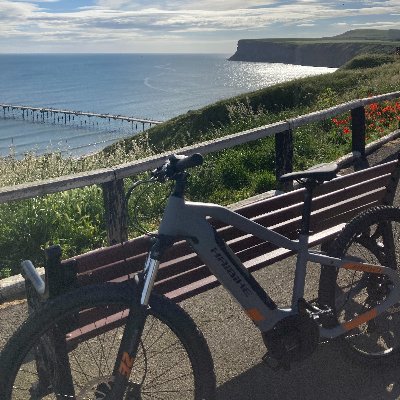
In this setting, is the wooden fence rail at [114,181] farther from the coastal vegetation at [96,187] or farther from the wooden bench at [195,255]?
the coastal vegetation at [96,187]

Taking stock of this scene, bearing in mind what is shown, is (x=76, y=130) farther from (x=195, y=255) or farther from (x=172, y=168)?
(x=172, y=168)

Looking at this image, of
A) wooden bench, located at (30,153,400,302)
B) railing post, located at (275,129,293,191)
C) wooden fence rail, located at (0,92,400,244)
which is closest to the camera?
wooden bench, located at (30,153,400,302)

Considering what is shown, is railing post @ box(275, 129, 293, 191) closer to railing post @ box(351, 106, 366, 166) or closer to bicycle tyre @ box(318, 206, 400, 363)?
railing post @ box(351, 106, 366, 166)

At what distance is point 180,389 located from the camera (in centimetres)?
369

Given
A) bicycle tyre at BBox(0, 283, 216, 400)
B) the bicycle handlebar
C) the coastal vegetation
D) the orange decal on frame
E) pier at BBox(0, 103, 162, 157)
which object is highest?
the bicycle handlebar

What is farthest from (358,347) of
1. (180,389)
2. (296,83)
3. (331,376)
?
(296,83)

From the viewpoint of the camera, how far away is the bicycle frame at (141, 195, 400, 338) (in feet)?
9.25

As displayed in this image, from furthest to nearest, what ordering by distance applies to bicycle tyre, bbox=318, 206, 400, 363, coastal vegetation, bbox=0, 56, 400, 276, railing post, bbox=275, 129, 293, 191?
railing post, bbox=275, 129, 293, 191
coastal vegetation, bbox=0, 56, 400, 276
bicycle tyre, bbox=318, 206, 400, 363

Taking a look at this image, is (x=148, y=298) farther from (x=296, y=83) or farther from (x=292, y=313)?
(x=296, y=83)

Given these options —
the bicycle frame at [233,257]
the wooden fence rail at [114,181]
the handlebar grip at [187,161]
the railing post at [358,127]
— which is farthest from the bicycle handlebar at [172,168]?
the railing post at [358,127]

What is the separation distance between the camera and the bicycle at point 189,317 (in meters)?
2.75

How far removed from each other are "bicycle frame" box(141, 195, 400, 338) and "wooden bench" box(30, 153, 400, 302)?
438mm

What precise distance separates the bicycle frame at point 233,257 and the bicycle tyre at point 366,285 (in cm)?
10

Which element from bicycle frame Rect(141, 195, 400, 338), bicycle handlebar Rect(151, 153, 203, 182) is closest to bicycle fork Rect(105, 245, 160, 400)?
bicycle frame Rect(141, 195, 400, 338)
